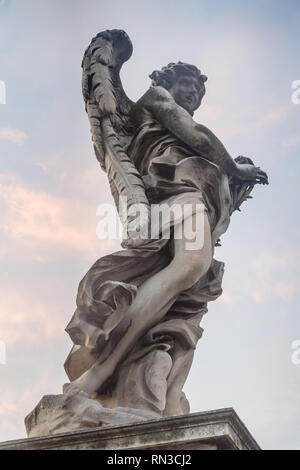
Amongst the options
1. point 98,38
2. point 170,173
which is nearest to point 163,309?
point 170,173

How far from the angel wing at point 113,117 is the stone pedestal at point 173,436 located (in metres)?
2.53

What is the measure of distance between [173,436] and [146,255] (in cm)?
226

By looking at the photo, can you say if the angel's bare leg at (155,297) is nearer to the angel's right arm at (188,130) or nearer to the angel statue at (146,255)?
the angel statue at (146,255)

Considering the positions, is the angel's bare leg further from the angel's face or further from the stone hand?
the angel's face

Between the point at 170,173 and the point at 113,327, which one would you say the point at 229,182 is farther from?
the point at 113,327

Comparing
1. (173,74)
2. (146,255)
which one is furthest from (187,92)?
(146,255)

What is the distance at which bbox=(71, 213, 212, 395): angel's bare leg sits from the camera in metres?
6.30

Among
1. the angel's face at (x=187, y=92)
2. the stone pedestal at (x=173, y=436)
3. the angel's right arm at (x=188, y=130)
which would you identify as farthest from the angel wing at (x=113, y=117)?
the stone pedestal at (x=173, y=436)

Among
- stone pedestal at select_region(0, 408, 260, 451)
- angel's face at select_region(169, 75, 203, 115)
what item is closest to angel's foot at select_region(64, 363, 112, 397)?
stone pedestal at select_region(0, 408, 260, 451)

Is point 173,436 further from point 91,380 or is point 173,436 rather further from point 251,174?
point 251,174

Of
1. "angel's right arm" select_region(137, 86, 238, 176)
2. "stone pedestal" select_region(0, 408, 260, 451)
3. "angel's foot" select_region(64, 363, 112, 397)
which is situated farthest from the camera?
"angel's right arm" select_region(137, 86, 238, 176)

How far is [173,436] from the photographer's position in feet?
15.6

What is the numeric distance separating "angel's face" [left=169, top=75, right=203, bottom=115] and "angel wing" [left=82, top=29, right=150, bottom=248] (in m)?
0.58
